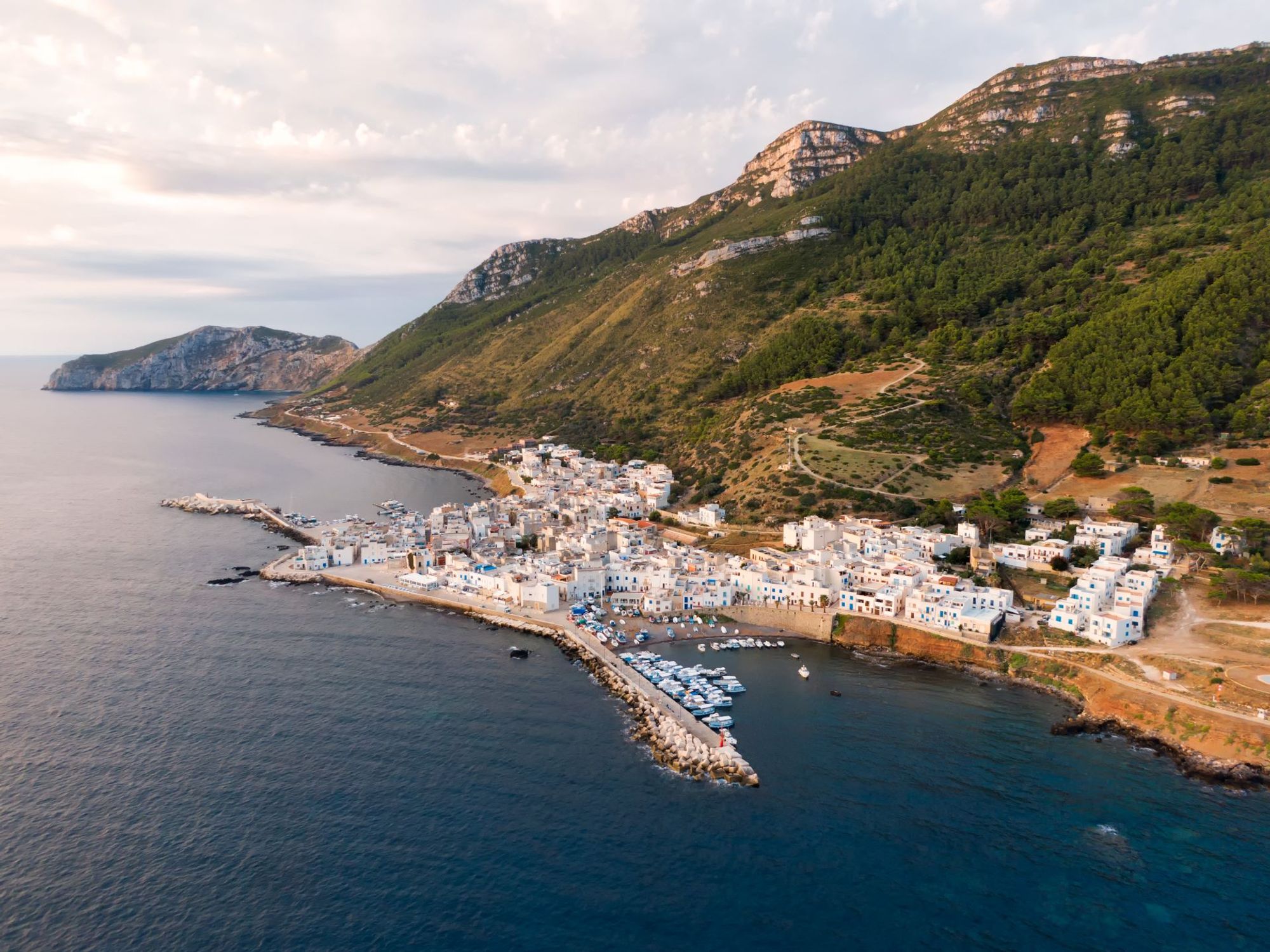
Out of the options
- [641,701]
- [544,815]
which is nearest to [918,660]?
[641,701]

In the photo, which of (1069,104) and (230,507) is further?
(1069,104)

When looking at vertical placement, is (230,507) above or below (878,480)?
below

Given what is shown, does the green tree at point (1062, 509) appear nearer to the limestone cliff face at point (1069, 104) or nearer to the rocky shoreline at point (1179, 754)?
the rocky shoreline at point (1179, 754)

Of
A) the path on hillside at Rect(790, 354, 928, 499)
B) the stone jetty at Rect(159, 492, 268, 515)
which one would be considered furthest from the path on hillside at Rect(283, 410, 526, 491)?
the path on hillside at Rect(790, 354, 928, 499)

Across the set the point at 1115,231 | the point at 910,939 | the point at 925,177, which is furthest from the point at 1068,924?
the point at 925,177

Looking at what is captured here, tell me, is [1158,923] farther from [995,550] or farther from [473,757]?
[995,550]

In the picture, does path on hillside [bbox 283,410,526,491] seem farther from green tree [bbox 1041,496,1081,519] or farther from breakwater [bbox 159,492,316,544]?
green tree [bbox 1041,496,1081,519]

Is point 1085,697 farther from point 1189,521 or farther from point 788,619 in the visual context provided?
point 1189,521
